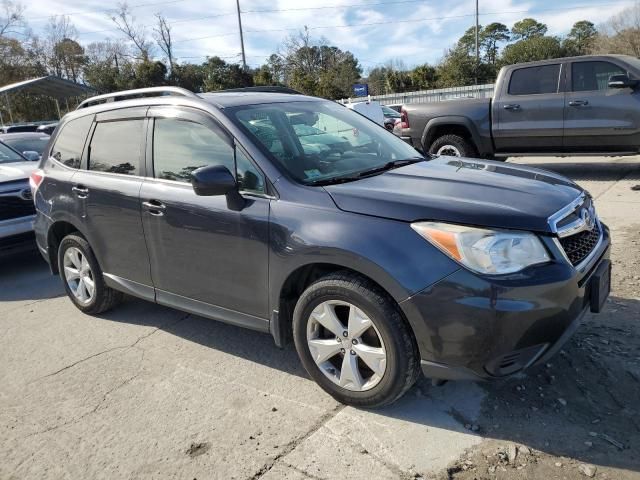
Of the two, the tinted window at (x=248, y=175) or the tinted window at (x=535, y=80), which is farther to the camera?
the tinted window at (x=535, y=80)

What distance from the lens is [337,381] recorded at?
300 centimetres

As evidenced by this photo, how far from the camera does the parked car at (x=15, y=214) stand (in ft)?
19.8

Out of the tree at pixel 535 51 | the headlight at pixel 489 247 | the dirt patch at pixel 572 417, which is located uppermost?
the tree at pixel 535 51

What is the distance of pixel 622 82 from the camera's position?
8031mm

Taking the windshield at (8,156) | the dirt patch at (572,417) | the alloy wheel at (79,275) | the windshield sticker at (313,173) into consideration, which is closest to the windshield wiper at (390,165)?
the windshield sticker at (313,173)

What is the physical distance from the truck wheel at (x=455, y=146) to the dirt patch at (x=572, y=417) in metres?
6.06

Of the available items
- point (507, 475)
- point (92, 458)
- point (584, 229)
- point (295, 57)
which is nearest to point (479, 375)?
point (507, 475)

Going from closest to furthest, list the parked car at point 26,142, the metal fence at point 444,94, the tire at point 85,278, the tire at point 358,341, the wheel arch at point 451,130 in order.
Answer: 1. the tire at point 358,341
2. the tire at point 85,278
3. the wheel arch at point 451,130
4. the parked car at point 26,142
5. the metal fence at point 444,94

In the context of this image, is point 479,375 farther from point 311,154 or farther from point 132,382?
point 132,382

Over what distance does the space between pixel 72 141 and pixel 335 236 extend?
2951mm

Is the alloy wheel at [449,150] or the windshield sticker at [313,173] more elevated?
the windshield sticker at [313,173]

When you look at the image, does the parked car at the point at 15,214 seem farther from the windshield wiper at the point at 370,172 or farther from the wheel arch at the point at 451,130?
the wheel arch at the point at 451,130

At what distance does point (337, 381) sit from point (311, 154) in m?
1.39

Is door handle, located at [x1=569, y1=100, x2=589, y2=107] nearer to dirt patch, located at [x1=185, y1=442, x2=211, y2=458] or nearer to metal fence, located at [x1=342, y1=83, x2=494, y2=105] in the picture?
dirt patch, located at [x1=185, y1=442, x2=211, y2=458]
